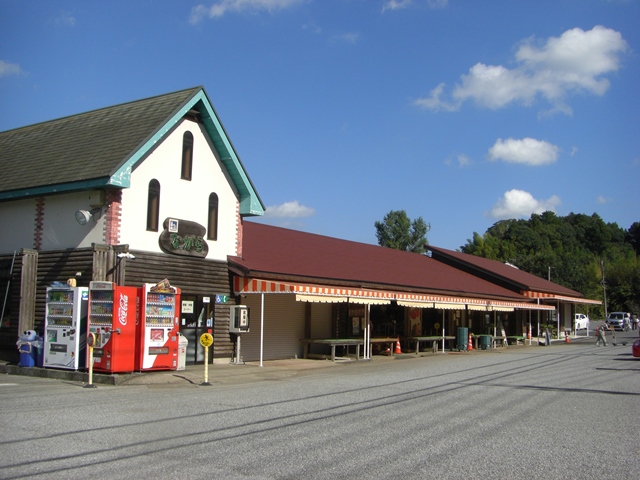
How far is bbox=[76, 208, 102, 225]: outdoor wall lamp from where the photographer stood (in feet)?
57.9

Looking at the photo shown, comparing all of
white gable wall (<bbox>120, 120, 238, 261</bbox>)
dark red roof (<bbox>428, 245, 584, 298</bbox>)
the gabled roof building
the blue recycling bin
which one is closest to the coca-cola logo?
the gabled roof building

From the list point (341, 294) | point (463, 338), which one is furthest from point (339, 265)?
point (463, 338)

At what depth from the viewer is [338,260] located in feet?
94.5

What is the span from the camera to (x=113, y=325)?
16031 mm

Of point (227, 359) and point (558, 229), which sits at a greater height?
point (558, 229)

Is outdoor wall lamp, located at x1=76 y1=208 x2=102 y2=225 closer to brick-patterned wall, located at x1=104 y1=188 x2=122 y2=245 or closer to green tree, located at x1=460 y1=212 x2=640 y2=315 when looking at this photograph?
brick-patterned wall, located at x1=104 y1=188 x2=122 y2=245

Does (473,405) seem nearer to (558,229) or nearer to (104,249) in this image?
(104,249)

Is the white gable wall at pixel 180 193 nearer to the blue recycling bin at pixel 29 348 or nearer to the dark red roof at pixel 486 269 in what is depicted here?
the blue recycling bin at pixel 29 348

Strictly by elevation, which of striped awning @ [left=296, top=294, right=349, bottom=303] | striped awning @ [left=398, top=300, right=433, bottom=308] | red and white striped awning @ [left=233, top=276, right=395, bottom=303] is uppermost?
red and white striped awning @ [left=233, top=276, right=395, bottom=303]

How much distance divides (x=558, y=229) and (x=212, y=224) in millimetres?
108797

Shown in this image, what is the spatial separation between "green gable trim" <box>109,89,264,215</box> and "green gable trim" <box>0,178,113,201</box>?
1.49 feet

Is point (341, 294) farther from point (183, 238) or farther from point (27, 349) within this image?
point (27, 349)

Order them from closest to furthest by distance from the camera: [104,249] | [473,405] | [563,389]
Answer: [473,405] → [563,389] → [104,249]

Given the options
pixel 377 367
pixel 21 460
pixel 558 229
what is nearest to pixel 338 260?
pixel 377 367
